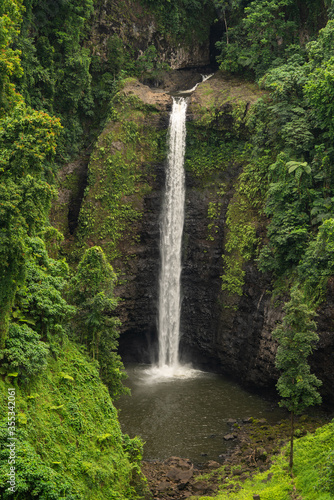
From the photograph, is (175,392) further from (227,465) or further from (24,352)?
(24,352)

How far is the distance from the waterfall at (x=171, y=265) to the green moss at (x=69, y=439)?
13.4 m

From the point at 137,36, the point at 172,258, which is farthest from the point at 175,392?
the point at 137,36

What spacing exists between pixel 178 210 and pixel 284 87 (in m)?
10.5

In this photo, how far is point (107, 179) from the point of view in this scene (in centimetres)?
3144

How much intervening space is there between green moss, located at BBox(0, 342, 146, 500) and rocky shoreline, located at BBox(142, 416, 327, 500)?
2.29 meters

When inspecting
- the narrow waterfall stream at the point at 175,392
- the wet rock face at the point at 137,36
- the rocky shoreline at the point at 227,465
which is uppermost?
the wet rock face at the point at 137,36

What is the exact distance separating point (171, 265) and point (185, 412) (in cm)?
1070

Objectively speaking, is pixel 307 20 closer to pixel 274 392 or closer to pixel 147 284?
pixel 147 284

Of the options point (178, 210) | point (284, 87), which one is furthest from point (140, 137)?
point (284, 87)

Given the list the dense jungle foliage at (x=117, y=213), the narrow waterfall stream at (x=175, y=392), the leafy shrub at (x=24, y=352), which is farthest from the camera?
the narrow waterfall stream at (x=175, y=392)

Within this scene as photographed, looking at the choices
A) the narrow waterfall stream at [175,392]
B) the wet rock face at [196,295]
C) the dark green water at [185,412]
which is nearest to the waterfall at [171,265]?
the narrow waterfall stream at [175,392]

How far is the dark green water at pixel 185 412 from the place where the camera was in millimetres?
20875

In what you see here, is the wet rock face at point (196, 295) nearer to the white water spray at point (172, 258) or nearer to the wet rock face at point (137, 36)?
the white water spray at point (172, 258)

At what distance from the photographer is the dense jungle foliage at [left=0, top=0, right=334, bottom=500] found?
1317 centimetres
